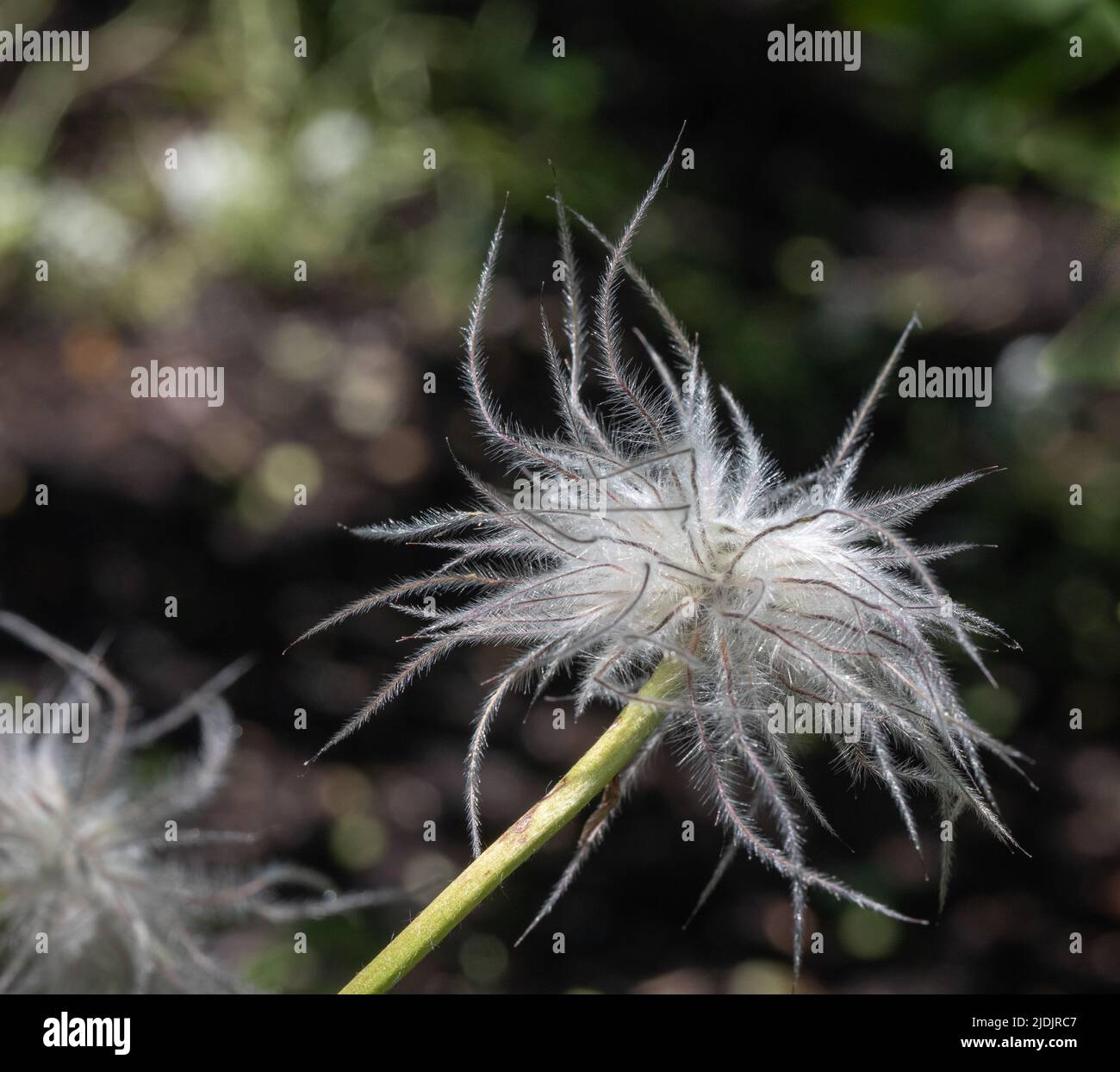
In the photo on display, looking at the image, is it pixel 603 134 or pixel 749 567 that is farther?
pixel 603 134

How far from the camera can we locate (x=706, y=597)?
1.17m

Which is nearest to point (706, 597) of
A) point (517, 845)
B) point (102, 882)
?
point (517, 845)

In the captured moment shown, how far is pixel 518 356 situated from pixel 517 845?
8.46ft

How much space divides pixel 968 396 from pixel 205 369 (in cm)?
255

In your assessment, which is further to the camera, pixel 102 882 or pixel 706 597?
pixel 102 882

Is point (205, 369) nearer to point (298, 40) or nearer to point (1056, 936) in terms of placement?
point (298, 40)

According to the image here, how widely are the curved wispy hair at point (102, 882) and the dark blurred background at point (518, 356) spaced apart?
829mm

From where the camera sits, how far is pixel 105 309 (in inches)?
140

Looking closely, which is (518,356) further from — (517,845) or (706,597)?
(517,845)

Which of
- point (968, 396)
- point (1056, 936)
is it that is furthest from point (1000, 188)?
point (1056, 936)

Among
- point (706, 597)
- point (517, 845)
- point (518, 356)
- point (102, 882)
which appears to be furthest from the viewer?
point (518, 356)

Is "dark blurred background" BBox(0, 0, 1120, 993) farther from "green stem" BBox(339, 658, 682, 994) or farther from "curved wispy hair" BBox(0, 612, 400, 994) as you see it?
"green stem" BBox(339, 658, 682, 994)

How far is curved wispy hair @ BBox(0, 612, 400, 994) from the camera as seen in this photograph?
1.71 m
